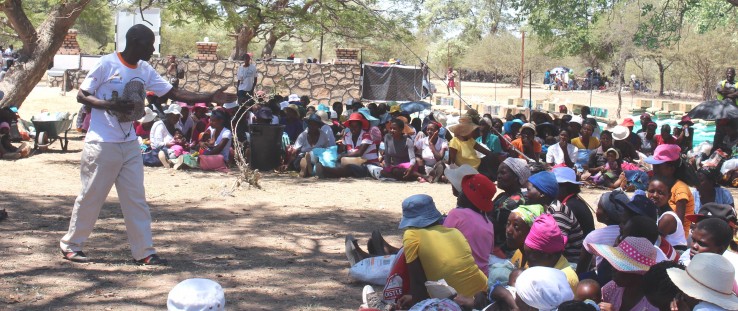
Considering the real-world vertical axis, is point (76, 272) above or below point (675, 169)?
below

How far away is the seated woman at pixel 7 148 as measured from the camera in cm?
1230

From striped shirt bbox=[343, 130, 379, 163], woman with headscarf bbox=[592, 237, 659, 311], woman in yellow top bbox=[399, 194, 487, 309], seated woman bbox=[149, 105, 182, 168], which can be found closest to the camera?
woman with headscarf bbox=[592, 237, 659, 311]

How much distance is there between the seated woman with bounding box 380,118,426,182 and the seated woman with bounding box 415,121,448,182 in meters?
0.13

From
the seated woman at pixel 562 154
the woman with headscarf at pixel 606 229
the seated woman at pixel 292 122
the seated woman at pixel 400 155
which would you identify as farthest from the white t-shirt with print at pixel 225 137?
the woman with headscarf at pixel 606 229

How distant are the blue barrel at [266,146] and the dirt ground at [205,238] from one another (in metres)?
0.54

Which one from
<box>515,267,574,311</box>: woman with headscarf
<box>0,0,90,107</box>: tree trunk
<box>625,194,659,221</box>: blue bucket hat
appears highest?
<box>0,0,90,107</box>: tree trunk

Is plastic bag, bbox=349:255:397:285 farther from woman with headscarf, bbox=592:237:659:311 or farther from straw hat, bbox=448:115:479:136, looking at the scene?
straw hat, bbox=448:115:479:136

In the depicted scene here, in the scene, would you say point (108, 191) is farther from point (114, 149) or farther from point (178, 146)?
point (178, 146)

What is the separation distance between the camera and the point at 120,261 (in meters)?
6.07

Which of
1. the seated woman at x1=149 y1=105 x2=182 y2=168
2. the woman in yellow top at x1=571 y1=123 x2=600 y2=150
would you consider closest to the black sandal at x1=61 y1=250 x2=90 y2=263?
the seated woman at x1=149 y1=105 x2=182 y2=168

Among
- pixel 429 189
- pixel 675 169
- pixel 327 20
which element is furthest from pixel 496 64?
pixel 675 169

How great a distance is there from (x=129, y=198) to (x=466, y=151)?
4.97 metres

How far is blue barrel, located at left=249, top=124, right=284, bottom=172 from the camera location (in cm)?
1205

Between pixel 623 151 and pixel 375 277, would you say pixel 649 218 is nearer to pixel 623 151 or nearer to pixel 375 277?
pixel 375 277
